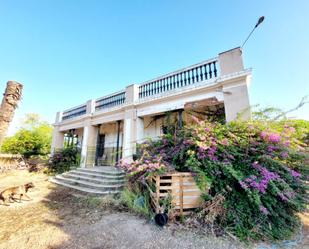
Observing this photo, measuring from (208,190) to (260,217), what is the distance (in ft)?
Result: 3.72

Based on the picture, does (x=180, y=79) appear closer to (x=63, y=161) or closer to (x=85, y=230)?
(x=85, y=230)

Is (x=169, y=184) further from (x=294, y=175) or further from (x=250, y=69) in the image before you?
(x=250, y=69)

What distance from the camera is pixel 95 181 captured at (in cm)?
641

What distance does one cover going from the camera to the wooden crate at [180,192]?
3502mm

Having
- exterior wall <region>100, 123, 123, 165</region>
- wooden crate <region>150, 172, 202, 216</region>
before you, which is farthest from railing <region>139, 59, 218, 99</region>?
wooden crate <region>150, 172, 202, 216</region>

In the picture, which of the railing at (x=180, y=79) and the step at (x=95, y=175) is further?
the step at (x=95, y=175)

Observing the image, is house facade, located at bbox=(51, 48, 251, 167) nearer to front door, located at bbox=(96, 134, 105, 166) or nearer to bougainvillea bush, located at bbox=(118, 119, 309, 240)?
front door, located at bbox=(96, 134, 105, 166)

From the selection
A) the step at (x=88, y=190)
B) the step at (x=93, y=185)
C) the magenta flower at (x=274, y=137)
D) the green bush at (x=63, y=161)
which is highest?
the magenta flower at (x=274, y=137)

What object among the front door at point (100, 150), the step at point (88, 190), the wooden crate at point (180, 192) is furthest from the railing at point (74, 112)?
the wooden crate at point (180, 192)

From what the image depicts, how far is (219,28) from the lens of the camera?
5453 millimetres

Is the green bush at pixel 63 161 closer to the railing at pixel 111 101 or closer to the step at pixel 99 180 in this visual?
the step at pixel 99 180

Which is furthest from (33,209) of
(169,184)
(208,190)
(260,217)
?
(260,217)

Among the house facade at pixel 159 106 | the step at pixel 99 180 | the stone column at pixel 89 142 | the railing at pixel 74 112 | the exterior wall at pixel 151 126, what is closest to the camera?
the house facade at pixel 159 106

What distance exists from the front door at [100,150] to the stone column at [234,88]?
877 centimetres
